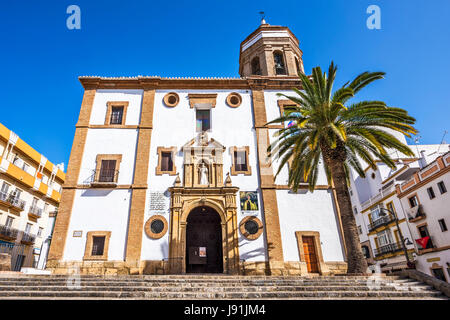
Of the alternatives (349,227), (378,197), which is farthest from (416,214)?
(349,227)

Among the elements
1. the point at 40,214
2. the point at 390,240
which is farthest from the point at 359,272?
the point at 40,214

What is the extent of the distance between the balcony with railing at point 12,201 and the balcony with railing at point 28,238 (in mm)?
2513

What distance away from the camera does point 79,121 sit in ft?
59.4

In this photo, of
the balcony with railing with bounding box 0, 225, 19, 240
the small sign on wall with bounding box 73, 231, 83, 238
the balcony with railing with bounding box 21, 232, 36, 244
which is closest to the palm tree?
the small sign on wall with bounding box 73, 231, 83, 238

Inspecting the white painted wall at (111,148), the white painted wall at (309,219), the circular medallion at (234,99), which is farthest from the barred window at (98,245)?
the circular medallion at (234,99)

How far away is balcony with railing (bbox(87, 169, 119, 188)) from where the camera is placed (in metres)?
16.2

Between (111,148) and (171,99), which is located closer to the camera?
(111,148)

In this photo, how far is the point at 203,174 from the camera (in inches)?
669

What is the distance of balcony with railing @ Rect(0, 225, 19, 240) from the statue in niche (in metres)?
17.6

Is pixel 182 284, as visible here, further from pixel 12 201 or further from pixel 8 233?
pixel 12 201

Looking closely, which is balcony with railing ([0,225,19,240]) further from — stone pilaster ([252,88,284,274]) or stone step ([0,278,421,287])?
stone pilaster ([252,88,284,274])

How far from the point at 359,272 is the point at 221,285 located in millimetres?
6368

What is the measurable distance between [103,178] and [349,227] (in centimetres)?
1386
